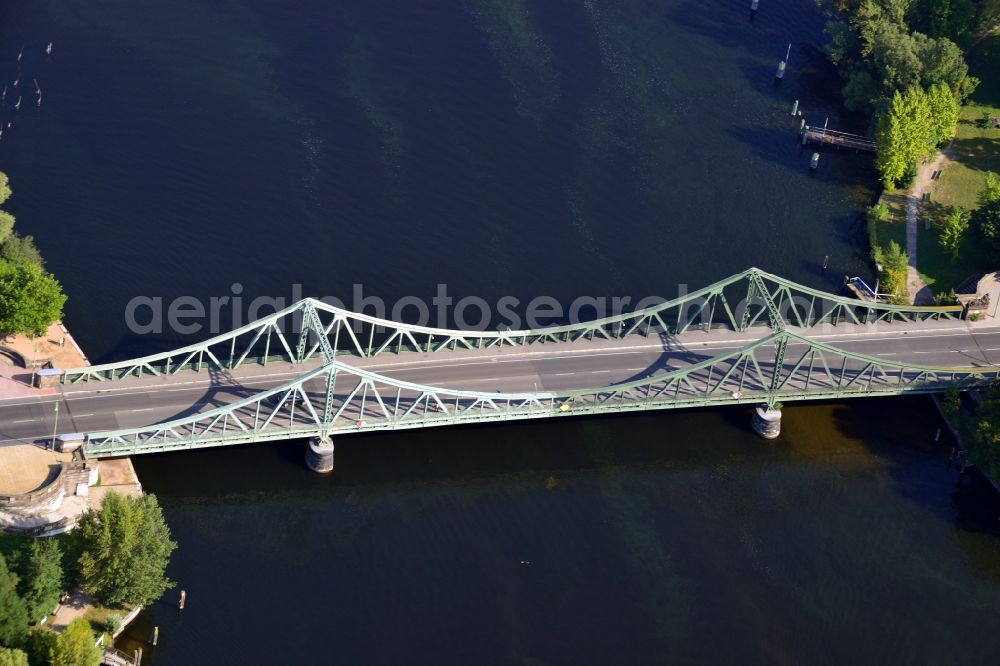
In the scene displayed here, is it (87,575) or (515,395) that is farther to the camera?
(515,395)

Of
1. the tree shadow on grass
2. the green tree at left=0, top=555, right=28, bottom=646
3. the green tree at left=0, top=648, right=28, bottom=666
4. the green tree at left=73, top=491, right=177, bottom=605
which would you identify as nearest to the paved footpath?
the tree shadow on grass

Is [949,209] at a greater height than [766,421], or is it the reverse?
[949,209]

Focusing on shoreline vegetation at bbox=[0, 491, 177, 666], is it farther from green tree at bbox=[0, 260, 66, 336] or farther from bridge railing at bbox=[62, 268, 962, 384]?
green tree at bbox=[0, 260, 66, 336]

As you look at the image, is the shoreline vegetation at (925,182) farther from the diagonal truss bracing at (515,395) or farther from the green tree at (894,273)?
the diagonal truss bracing at (515,395)

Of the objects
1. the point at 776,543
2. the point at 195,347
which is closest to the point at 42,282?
the point at 195,347

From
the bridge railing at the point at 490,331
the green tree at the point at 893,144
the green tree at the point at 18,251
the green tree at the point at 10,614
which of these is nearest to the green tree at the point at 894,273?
the bridge railing at the point at 490,331

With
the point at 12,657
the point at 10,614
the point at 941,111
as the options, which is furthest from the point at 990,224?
the point at 12,657

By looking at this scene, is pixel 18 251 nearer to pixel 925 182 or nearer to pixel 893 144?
pixel 893 144
